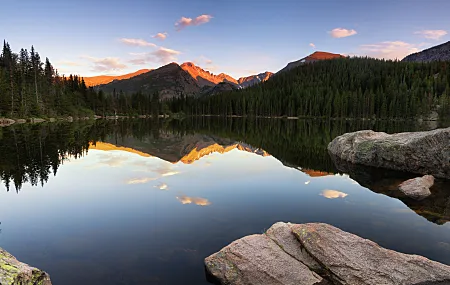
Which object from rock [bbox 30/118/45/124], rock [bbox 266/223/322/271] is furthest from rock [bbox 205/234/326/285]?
rock [bbox 30/118/45/124]

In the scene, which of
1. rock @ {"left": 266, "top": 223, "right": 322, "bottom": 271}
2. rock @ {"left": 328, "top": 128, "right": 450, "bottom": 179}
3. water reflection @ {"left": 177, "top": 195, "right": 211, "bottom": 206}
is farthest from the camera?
rock @ {"left": 328, "top": 128, "right": 450, "bottom": 179}

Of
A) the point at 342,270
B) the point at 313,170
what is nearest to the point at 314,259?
the point at 342,270

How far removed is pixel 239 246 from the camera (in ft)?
30.2

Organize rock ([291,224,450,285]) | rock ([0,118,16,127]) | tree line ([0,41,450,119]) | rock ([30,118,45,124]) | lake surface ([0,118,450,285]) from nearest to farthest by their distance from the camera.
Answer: rock ([291,224,450,285])
lake surface ([0,118,450,285])
rock ([0,118,16,127])
rock ([30,118,45,124])
tree line ([0,41,450,119])

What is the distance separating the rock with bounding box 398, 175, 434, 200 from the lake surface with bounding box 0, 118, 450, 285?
55 cm

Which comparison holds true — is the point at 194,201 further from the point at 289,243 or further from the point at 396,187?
the point at 396,187

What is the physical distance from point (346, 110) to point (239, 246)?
164m

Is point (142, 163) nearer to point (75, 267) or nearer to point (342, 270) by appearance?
point (75, 267)

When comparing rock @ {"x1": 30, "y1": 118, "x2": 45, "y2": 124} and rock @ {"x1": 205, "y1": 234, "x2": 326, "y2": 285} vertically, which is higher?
rock @ {"x1": 30, "y1": 118, "x2": 45, "y2": 124}

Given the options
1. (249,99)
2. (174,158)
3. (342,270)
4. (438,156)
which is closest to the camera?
(342,270)

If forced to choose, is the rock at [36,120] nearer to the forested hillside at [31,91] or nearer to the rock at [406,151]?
the forested hillside at [31,91]

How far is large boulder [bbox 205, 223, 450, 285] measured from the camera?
799 centimetres

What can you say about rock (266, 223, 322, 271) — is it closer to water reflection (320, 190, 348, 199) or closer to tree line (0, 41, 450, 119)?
water reflection (320, 190, 348, 199)

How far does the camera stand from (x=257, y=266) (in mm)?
8492
